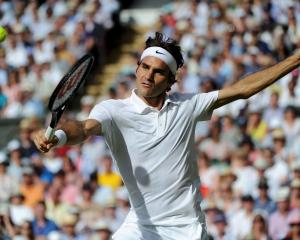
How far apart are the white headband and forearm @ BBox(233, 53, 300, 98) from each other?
19.0 inches

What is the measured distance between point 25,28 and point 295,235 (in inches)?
361

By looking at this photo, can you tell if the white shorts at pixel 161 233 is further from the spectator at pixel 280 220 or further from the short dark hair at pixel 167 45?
the spectator at pixel 280 220

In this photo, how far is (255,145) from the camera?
508 inches

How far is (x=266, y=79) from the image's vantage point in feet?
22.4

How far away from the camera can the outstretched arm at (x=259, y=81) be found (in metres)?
6.82

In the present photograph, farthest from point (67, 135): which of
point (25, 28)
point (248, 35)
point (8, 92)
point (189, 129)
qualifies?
point (25, 28)

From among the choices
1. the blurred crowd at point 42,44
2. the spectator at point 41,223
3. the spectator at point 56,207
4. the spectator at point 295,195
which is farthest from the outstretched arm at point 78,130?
the blurred crowd at point 42,44

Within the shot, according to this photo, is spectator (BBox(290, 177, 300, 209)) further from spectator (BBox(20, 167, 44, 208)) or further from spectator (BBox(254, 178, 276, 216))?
spectator (BBox(20, 167, 44, 208))

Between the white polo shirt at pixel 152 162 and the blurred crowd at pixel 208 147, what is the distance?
15.1 feet

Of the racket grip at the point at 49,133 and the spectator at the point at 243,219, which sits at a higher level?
the racket grip at the point at 49,133

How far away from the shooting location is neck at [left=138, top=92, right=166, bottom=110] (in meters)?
6.75

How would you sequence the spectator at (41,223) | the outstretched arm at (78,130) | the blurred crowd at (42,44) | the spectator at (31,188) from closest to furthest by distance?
the outstretched arm at (78,130) → the spectator at (41,223) → the spectator at (31,188) → the blurred crowd at (42,44)

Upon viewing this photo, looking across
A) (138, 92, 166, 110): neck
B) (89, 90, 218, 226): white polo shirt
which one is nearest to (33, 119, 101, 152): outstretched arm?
(89, 90, 218, 226): white polo shirt

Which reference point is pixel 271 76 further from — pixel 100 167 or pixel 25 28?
pixel 25 28
